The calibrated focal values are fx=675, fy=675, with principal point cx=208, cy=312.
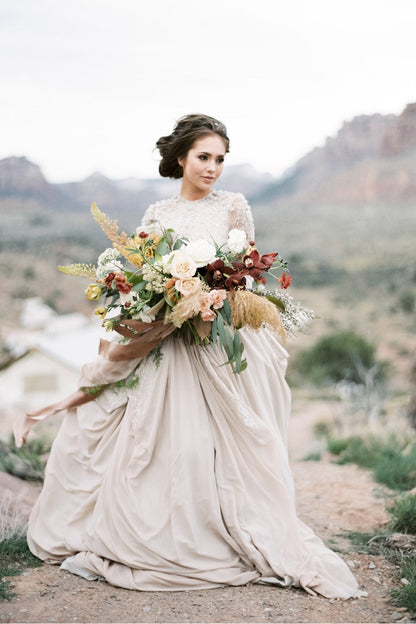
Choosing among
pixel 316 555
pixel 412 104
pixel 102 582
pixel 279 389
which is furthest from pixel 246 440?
pixel 412 104

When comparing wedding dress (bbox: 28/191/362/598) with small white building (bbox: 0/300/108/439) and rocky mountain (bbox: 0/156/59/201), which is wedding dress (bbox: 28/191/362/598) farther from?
rocky mountain (bbox: 0/156/59/201)

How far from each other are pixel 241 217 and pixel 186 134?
56 cm

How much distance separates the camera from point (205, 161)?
371cm

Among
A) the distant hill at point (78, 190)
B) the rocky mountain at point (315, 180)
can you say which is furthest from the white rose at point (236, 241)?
the rocky mountain at point (315, 180)

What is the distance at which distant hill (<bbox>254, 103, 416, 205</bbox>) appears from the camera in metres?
45.5

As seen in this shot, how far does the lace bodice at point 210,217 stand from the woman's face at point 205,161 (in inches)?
3.9

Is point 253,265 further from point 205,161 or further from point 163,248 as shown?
point 205,161

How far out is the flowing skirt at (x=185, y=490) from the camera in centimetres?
321

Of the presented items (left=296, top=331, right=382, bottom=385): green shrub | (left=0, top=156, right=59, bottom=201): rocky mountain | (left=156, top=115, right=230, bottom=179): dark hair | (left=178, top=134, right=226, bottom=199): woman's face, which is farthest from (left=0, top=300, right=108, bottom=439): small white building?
(left=0, top=156, right=59, bottom=201): rocky mountain

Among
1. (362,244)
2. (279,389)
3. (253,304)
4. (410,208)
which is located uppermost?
(410,208)

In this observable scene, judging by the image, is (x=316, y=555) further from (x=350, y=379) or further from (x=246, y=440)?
(x=350, y=379)

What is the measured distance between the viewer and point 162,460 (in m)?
3.31

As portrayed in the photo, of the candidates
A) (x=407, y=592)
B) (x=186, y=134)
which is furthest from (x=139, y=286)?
(x=407, y=592)

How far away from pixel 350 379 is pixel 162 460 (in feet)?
52.5
